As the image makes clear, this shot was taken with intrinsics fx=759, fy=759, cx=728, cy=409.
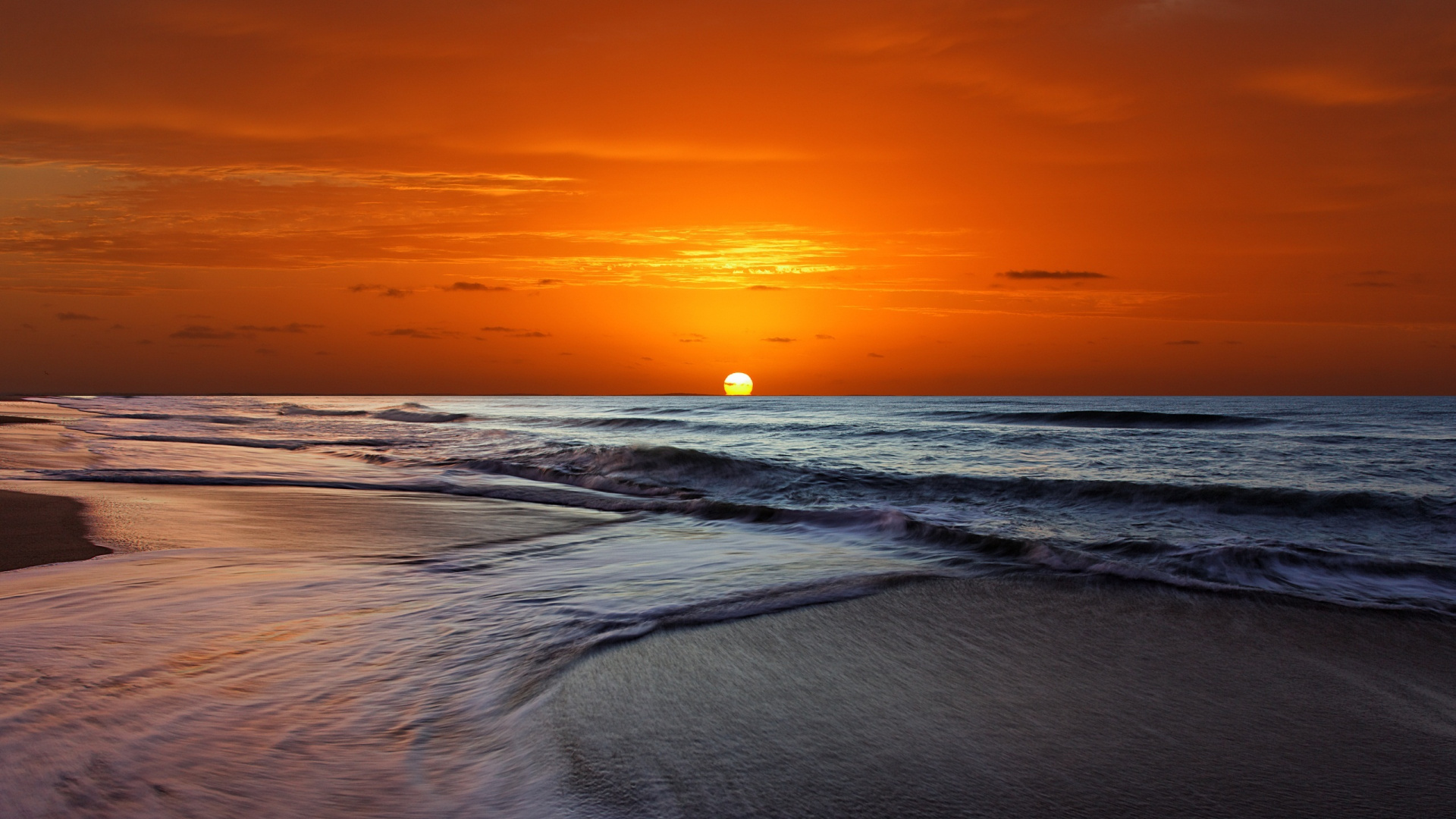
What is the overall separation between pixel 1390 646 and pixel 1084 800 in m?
2.97

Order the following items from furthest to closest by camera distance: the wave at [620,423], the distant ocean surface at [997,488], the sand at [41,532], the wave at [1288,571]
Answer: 1. the wave at [620,423]
2. the distant ocean surface at [997,488]
3. the sand at [41,532]
4. the wave at [1288,571]

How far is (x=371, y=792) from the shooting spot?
7.63 feet

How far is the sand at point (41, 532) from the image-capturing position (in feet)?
17.9

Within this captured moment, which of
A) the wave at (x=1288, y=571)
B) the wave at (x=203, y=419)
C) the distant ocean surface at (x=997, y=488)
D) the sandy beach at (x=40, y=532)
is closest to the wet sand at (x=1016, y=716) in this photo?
the wave at (x=1288, y=571)

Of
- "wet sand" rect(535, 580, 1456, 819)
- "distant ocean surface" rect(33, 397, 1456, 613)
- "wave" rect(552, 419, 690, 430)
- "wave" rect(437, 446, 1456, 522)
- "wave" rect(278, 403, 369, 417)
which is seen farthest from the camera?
"wave" rect(278, 403, 369, 417)

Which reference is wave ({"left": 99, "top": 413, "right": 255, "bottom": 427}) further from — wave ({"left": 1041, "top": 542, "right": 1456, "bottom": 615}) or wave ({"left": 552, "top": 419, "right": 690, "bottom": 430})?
wave ({"left": 1041, "top": 542, "right": 1456, "bottom": 615})

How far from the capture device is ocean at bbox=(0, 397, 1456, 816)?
2.57 metres

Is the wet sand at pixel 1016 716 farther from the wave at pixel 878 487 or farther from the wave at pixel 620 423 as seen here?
the wave at pixel 620 423

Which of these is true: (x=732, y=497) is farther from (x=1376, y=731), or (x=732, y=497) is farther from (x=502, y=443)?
(x=502, y=443)

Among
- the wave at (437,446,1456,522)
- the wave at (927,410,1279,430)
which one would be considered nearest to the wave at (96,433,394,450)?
the wave at (437,446,1456,522)

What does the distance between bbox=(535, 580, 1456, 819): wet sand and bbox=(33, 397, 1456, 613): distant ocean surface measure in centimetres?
117

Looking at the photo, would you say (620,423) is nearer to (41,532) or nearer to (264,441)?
(264,441)

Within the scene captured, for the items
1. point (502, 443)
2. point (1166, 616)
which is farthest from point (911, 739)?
point (502, 443)

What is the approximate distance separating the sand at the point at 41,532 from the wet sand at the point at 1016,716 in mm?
4586
